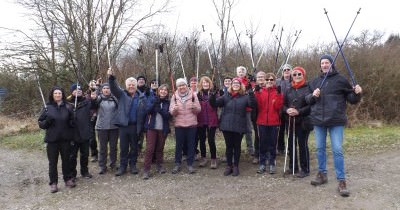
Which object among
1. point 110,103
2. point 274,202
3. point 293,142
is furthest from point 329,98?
point 110,103

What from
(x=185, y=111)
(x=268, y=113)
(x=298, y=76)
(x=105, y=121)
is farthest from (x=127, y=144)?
(x=298, y=76)

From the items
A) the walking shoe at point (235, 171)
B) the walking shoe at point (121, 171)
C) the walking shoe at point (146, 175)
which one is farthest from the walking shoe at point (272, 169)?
the walking shoe at point (121, 171)

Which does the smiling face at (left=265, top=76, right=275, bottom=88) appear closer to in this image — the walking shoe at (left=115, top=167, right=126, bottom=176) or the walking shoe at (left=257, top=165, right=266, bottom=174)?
the walking shoe at (left=257, top=165, right=266, bottom=174)

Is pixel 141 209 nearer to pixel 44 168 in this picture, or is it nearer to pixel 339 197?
pixel 339 197

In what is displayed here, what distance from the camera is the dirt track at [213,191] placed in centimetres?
464

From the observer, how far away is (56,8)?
13820 millimetres

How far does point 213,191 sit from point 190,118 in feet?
4.61

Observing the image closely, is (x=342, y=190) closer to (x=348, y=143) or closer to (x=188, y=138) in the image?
(x=188, y=138)

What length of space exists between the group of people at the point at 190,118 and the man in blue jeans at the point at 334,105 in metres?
0.02

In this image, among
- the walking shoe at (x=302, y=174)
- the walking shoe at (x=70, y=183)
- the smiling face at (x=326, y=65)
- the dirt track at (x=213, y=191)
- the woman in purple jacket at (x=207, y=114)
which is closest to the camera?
the dirt track at (x=213, y=191)

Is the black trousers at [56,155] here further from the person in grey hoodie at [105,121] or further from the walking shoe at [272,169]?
the walking shoe at [272,169]

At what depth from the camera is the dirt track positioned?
→ 4.64m

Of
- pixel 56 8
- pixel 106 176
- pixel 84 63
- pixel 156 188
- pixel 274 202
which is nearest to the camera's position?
pixel 274 202

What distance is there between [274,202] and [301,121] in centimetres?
146
